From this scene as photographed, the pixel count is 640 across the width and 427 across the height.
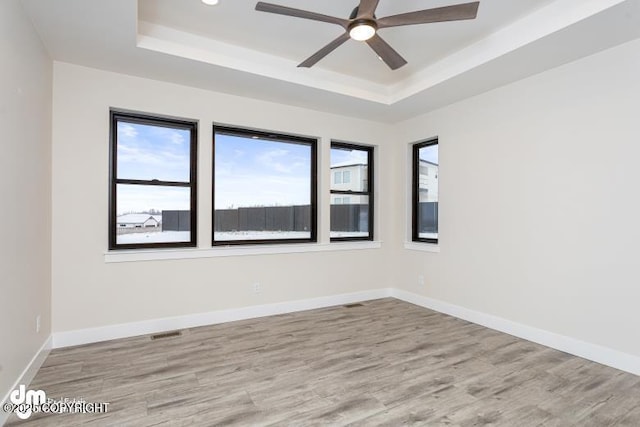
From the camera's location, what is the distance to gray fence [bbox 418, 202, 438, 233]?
4648mm

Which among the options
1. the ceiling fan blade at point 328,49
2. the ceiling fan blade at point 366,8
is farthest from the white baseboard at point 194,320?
the ceiling fan blade at point 366,8

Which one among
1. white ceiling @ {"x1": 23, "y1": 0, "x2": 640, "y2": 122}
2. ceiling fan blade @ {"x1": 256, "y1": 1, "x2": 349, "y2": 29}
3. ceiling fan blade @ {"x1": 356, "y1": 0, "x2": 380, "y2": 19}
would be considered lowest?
ceiling fan blade @ {"x1": 356, "y1": 0, "x2": 380, "y2": 19}

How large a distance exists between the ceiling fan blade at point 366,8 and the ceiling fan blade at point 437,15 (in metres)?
0.10

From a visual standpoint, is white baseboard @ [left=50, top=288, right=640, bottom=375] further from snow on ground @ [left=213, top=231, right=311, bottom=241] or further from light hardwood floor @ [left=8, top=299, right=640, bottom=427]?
snow on ground @ [left=213, top=231, right=311, bottom=241]

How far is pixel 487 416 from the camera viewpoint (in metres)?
2.11

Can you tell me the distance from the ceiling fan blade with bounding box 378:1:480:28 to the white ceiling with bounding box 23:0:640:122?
1.79ft

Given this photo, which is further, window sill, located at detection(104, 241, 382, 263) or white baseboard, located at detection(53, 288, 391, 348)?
window sill, located at detection(104, 241, 382, 263)

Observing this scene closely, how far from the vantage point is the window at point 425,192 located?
15.3 feet

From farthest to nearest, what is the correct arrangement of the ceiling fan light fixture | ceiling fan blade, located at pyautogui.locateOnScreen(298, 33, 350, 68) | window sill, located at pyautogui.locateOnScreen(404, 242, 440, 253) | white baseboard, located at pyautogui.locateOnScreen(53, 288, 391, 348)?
window sill, located at pyautogui.locateOnScreen(404, 242, 440, 253), white baseboard, located at pyautogui.locateOnScreen(53, 288, 391, 348), ceiling fan blade, located at pyautogui.locateOnScreen(298, 33, 350, 68), the ceiling fan light fixture

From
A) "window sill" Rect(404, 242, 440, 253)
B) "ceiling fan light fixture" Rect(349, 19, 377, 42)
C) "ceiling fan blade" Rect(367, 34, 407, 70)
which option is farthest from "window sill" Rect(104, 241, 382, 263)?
"ceiling fan light fixture" Rect(349, 19, 377, 42)

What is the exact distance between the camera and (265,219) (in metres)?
4.41

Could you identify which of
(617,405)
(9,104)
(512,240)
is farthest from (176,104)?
(617,405)

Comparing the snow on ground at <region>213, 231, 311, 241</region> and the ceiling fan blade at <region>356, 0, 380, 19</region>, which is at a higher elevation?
the ceiling fan blade at <region>356, 0, 380, 19</region>

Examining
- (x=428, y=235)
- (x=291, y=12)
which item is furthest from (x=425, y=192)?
(x=291, y=12)
